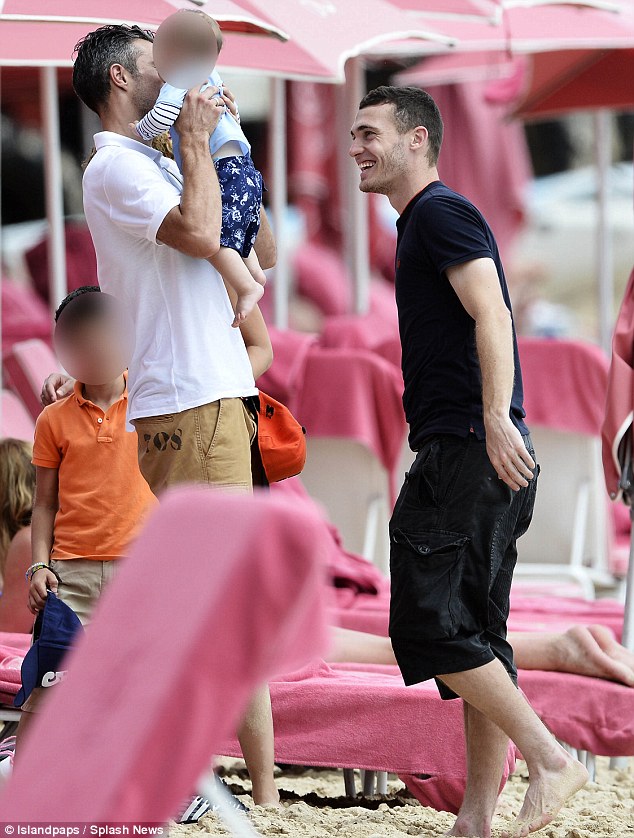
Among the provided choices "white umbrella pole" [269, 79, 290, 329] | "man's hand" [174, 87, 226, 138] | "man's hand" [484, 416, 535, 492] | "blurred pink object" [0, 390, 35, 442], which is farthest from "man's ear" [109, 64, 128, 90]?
"white umbrella pole" [269, 79, 290, 329]

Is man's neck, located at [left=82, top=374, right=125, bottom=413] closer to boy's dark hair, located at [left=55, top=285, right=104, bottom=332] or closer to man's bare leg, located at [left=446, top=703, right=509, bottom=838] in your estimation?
boy's dark hair, located at [left=55, top=285, right=104, bottom=332]

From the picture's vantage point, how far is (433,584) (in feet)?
9.34

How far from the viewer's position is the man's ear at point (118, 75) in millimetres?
2795

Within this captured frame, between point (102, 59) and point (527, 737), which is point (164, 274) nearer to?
point (102, 59)

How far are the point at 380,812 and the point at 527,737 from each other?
63 cm

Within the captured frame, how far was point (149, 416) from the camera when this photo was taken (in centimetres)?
275

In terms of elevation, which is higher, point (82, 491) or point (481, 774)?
point (82, 491)

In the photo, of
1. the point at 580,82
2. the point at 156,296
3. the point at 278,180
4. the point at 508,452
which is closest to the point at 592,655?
the point at 508,452

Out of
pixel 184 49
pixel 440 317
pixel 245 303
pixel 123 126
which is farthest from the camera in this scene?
pixel 440 317

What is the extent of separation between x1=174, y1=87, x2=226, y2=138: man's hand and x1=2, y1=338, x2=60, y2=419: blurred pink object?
2620 millimetres

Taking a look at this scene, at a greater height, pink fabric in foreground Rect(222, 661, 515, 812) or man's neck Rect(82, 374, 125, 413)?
man's neck Rect(82, 374, 125, 413)

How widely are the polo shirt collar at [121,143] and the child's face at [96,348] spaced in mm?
336

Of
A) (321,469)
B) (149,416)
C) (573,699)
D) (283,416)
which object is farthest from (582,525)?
(149,416)

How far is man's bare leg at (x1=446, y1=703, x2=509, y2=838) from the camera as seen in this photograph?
2.98m
